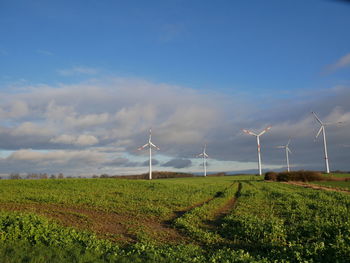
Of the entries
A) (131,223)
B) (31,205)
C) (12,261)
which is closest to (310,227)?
(131,223)

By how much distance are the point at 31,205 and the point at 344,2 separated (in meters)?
27.0

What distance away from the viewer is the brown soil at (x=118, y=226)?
1552cm

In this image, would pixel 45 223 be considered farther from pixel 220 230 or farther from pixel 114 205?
pixel 114 205

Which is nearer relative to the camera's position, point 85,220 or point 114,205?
point 85,220

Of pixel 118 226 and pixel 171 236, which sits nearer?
pixel 171 236

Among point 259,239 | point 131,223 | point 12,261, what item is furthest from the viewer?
point 131,223

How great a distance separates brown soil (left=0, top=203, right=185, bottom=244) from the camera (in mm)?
15523

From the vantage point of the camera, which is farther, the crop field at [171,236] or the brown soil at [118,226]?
the brown soil at [118,226]

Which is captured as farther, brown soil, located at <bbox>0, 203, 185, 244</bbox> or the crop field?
brown soil, located at <bbox>0, 203, 185, 244</bbox>

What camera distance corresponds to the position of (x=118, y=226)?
59.8 feet

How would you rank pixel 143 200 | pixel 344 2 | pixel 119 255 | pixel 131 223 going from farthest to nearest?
pixel 143 200 < pixel 131 223 < pixel 119 255 < pixel 344 2

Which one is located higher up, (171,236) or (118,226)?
(118,226)

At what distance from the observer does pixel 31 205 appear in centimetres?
2630

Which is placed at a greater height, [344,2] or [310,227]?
[344,2]
